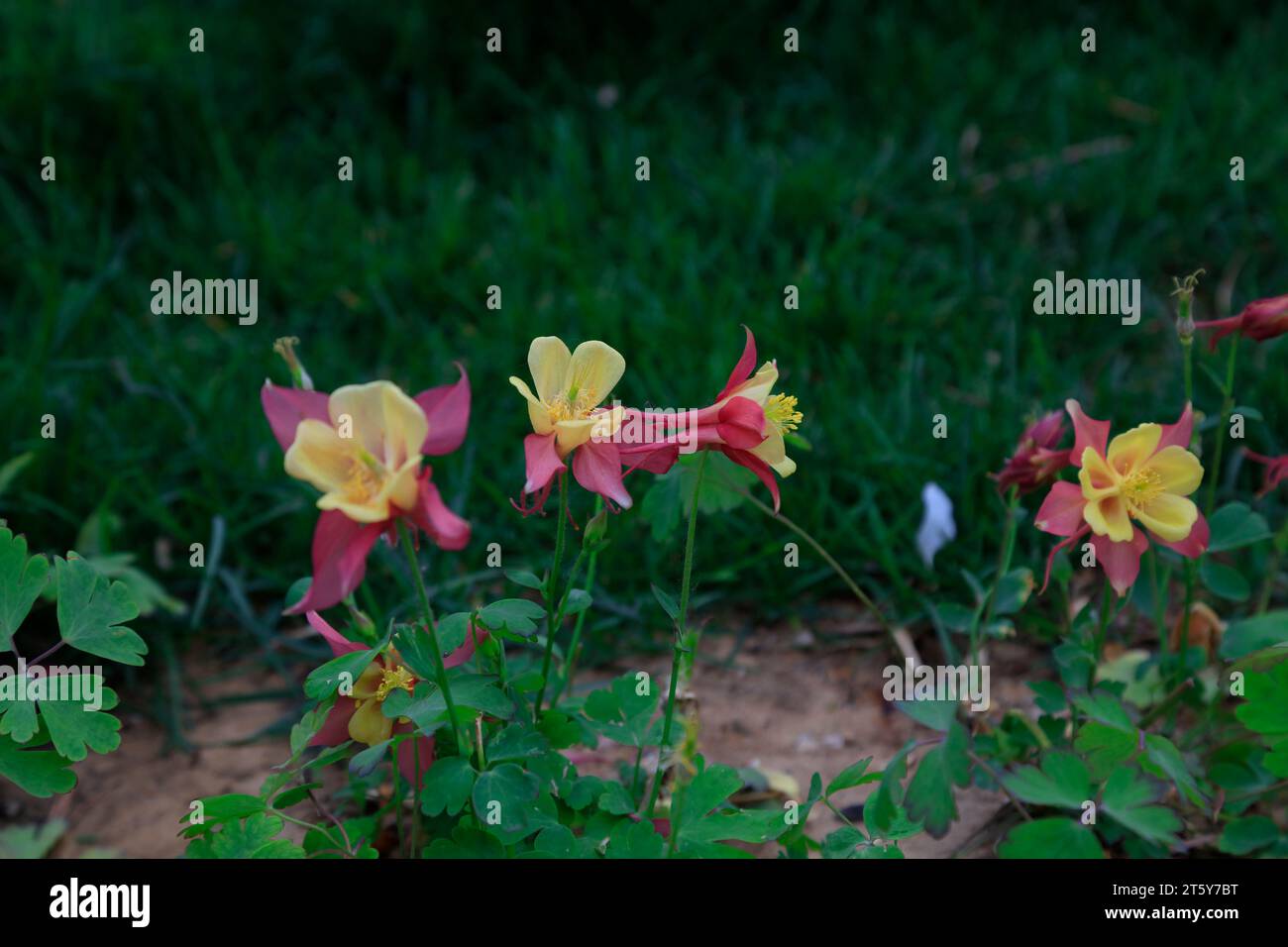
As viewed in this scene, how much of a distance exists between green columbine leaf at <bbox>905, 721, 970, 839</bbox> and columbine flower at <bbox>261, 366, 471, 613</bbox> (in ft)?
1.92

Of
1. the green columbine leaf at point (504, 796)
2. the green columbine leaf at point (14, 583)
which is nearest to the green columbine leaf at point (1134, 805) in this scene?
the green columbine leaf at point (504, 796)

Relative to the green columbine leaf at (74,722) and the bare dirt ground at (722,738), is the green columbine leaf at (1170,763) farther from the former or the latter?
the green columbine leaf at (74,722)

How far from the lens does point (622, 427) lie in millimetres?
1425

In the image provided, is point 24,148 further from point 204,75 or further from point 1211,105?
point 1211,105

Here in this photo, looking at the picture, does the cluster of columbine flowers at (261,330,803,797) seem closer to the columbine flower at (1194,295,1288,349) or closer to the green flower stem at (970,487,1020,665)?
the green flower stem at (970,487,1020,665)

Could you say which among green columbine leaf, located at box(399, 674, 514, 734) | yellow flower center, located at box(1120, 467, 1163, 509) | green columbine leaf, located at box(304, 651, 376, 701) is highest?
yellow flower center, located at box(1120, 467, 1163, 509)

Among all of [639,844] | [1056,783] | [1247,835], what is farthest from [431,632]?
[1247,835]

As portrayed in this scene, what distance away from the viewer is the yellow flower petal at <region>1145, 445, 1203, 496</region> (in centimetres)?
153

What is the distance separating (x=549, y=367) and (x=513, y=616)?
0.28 metres

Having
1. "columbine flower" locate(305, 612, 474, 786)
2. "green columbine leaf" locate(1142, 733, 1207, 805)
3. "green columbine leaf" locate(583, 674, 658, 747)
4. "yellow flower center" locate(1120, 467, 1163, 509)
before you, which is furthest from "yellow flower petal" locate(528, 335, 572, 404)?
"green columbine leaf" locate(1142, 733, 1207, 805)

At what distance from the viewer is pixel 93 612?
1547 mm

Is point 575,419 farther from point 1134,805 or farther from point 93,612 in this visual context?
point 1134,805

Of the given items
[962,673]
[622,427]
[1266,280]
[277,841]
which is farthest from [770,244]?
[277,841]

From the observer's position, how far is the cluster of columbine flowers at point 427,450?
125 centimetres
